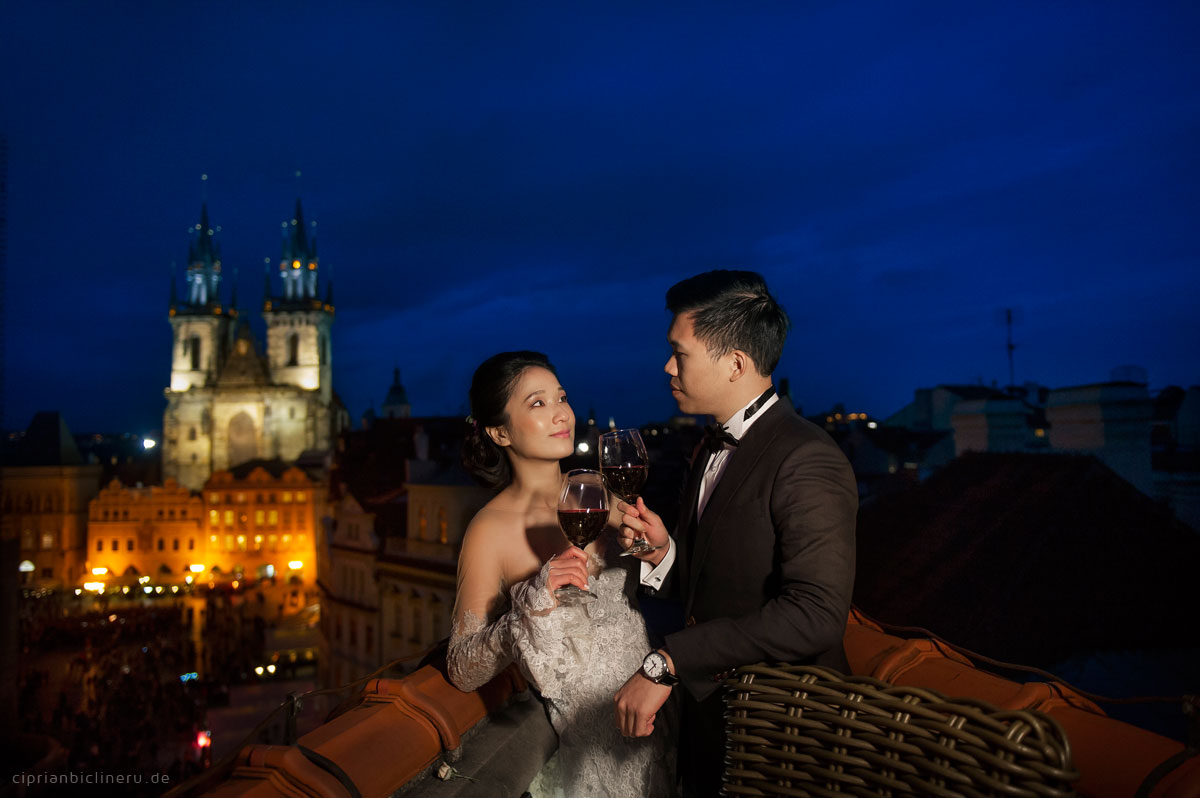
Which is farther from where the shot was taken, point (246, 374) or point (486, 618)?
point (246, 374)

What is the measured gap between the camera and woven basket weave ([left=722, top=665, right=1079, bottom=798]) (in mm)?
1484

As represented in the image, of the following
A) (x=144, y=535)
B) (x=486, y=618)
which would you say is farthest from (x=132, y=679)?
(x=144, y=535)

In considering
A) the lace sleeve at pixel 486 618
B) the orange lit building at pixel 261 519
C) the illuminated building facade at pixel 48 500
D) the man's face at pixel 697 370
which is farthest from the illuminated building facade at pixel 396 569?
the illuminated building facade at pixel 48 500

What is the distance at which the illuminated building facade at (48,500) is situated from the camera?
5803 cm

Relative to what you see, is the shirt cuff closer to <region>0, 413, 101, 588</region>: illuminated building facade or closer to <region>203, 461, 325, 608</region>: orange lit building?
<region>203, 461, 325, 608</region>: orange lit building

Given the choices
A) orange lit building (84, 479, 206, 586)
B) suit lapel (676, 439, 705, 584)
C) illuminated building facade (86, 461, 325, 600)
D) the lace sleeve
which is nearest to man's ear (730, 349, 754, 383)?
suit lapel (676, 439, 705, 584)

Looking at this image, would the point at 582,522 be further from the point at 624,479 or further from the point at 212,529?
the point at 212,529

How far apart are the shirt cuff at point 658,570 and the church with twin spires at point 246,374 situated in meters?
70.1

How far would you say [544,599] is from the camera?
249 cm

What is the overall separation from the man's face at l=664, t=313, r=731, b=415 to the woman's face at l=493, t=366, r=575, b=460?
2.58 feet

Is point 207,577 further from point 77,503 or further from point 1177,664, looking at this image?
point 1177,664

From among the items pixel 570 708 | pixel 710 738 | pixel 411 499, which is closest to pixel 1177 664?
pixel 710 738

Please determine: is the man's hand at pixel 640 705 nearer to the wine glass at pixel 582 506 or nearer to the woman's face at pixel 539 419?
the wine glass at pixel 582 506

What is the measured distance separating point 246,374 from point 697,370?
251ft
